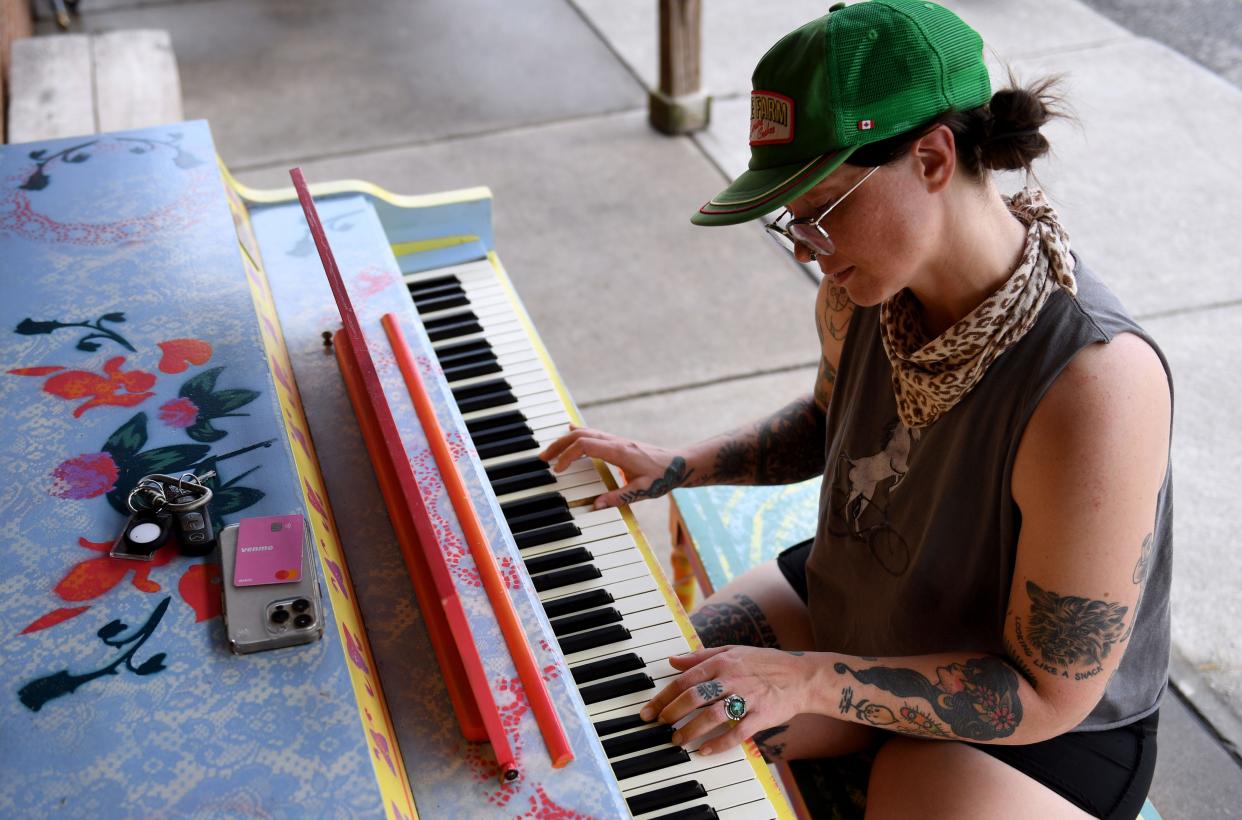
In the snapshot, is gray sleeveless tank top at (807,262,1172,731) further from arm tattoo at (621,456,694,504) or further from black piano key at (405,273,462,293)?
black piano key at (405,273,462,293)

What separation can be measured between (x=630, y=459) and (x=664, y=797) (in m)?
0.67

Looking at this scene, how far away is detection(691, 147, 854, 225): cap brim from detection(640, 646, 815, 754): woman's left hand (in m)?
0.59

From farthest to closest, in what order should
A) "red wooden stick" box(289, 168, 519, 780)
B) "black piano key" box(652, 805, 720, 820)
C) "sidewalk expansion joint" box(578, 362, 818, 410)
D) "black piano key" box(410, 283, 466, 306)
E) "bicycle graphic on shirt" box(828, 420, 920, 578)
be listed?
"sidewalk expansion joint" box(578, 362, 818, 410), "black piano key" box(410, 283, 466, 306), "bicycle graphic on shirt" box(828, 420, 920, 578), "black piano key" box(652, 805, 720, 820), "red wooden stick" box(289, 168, 519, 780)

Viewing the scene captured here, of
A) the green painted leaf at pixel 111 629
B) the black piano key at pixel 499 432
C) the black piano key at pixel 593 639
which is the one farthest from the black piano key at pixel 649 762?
the black piano key at pixel 499 432

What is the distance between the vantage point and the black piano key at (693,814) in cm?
148

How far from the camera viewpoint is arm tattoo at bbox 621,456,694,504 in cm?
199

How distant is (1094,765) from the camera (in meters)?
1.65

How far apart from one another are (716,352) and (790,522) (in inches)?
65.2

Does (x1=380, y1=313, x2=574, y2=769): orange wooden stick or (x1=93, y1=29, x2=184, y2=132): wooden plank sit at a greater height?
(x1=380, y1=313, x2=574, y2=769): orange wooden stick

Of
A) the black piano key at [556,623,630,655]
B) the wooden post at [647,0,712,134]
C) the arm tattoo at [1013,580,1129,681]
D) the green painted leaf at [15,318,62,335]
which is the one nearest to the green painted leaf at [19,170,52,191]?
the green painted leaf at [15,318,62,335]

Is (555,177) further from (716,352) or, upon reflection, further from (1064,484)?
(1064,484)

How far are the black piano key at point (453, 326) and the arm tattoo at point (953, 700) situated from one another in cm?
111

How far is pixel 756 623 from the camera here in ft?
6.73

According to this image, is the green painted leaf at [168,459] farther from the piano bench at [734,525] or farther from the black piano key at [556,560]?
the piano bench at [734,525]
